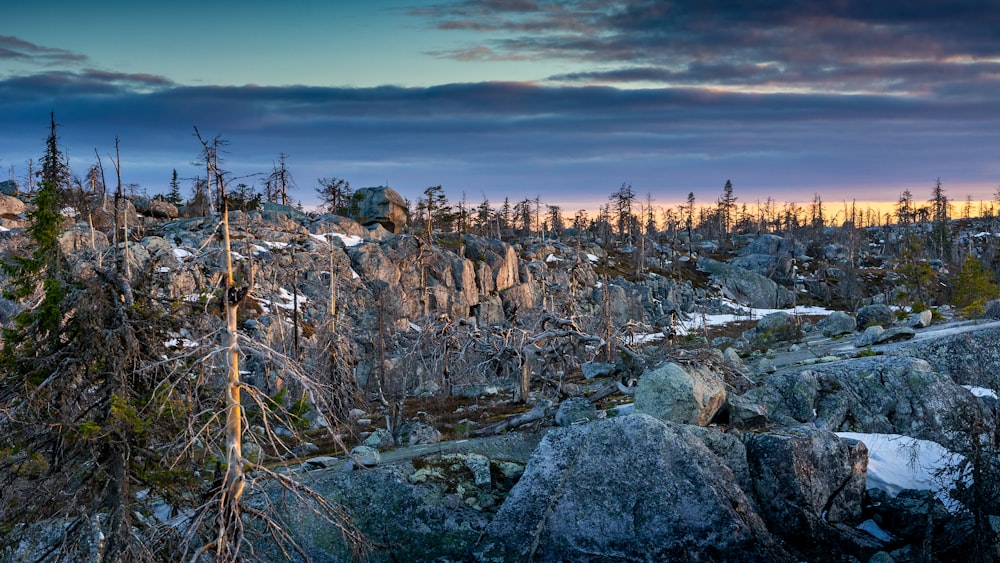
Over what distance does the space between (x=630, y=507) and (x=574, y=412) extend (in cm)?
474

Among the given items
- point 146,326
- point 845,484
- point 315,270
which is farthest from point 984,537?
point 315,270

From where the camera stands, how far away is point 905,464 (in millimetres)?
15203

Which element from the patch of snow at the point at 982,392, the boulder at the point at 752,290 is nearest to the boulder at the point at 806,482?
the patch of snow at the point at 982,392

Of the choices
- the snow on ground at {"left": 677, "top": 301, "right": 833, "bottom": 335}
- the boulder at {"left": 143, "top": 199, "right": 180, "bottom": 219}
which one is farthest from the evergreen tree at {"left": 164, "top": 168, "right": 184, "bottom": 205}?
the snow on ground at {"left": 677, "top": 301, "right": 833, "bottom": 335}

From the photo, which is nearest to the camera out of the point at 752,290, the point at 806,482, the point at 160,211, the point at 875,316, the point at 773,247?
the point at 806,482

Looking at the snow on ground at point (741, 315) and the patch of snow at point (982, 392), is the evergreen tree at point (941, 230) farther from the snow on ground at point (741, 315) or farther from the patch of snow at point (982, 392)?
the patch of snow at point (982, 392)

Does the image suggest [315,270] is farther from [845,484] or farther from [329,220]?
[845,484]

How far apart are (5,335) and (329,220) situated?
70434 millimetres

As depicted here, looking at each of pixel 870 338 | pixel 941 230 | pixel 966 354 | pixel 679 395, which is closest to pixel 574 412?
pixel 679 395

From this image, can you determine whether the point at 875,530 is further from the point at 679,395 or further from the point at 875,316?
the point at 875,316

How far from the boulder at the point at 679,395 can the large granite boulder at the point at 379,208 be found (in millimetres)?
78883

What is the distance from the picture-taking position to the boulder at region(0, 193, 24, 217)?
242 feet

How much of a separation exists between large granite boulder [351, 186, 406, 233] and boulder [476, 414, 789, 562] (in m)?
81.5

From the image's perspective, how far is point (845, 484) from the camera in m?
13.9
